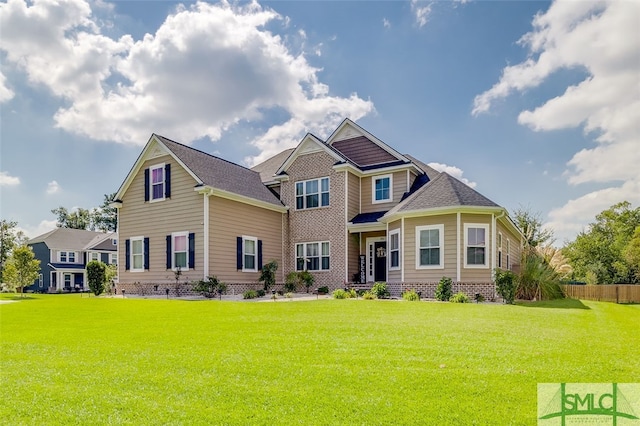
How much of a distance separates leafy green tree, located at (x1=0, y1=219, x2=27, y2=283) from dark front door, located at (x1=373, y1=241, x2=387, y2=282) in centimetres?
4908

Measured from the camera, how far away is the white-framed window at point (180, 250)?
741 inches

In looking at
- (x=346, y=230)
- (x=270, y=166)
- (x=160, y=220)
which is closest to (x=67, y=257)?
(x=270, y=166)

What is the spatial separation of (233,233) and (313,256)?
4481mm

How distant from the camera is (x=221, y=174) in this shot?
20.7m

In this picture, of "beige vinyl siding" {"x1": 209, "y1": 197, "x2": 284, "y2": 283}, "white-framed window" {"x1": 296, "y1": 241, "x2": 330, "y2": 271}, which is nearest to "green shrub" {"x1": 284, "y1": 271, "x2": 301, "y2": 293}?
"white-framed window" {"x1": 296, "y1": 241, "x2": 330, "y2": 271}

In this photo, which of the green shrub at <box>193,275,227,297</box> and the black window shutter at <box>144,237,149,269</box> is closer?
the green shrub at <box>193,275,227,297</box>

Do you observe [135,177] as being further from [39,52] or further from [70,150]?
[39,52]

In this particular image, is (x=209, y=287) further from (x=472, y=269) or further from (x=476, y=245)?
(x=476, y=245)

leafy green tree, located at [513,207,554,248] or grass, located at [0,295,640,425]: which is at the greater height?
leafy green tree, located at [513,207,554,248]

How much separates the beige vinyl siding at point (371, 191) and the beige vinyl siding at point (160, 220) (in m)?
8.34

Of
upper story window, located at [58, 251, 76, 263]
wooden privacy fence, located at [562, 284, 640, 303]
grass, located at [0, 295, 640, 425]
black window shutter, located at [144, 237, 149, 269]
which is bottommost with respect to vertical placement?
wooden privacy fence, located at [562, 284, 640, 303]

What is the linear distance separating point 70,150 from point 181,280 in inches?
280

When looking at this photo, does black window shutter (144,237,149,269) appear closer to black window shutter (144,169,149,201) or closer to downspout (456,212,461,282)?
black window shutter (144,169,149,201)

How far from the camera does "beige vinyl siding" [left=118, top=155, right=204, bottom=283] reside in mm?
18594
